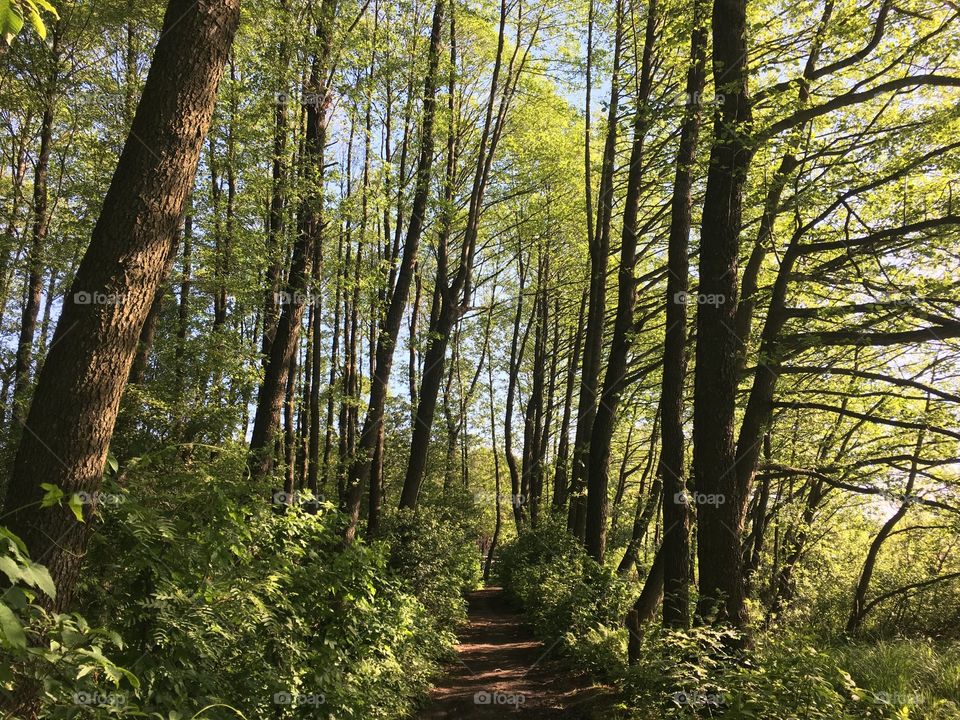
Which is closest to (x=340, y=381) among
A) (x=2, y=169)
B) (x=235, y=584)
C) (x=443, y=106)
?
(x=443, y=106)

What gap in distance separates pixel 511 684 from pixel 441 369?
7.63 metres

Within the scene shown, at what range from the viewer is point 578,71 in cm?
1459

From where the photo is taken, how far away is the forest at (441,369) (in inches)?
149

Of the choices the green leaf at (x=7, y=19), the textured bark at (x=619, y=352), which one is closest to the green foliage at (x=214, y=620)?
the green leaf at (x=7, y=19)

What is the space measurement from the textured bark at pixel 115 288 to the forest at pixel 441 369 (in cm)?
2

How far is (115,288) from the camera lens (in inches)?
144

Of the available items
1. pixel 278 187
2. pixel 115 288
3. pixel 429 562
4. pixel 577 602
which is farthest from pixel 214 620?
pixel 429 562

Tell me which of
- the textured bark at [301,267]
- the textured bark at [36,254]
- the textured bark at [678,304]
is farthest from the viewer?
the textured bark at [36,254]

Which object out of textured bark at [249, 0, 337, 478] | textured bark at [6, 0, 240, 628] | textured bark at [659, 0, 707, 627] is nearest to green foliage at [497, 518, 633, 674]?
textured bark at [659, 0, 707, 627]

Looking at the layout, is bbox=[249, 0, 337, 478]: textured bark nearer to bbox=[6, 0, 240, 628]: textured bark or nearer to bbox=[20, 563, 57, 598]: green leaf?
bbox=[6, 0, 240, 628]: textured bark

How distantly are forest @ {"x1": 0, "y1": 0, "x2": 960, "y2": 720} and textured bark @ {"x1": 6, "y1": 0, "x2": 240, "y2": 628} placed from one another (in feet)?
0.07

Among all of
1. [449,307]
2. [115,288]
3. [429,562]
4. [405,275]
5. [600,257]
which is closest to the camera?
[115,288]

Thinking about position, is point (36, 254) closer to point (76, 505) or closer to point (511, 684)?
point (511, 684)

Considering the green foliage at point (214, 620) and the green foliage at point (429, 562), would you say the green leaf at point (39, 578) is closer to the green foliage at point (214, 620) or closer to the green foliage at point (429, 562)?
the green foliage at point (214, 620)
